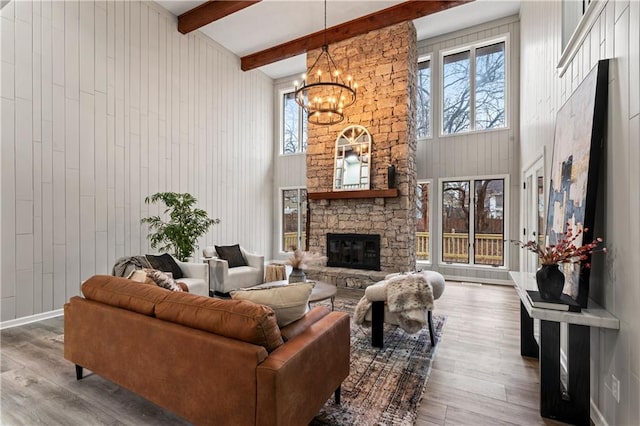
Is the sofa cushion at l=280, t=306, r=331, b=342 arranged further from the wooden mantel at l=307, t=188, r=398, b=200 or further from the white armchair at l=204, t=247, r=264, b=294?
the wooden mantel at l=307, t=188, r=398, b=200

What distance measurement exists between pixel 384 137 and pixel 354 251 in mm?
2298

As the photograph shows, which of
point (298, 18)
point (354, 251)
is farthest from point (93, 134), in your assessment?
point (354, 251)

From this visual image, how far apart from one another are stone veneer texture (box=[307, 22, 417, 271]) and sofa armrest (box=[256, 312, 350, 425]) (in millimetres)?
3922

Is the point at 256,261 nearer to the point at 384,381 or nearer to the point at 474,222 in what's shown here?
the point at 384,381

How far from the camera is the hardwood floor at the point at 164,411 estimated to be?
6.61 ft

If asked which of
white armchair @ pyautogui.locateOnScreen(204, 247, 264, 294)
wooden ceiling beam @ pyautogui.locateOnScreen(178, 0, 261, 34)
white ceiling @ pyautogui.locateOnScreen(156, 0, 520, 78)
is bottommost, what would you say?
white armchair @ pyautogui.locateOnScreen(204, 247, 264, 294)

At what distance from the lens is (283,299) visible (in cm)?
180

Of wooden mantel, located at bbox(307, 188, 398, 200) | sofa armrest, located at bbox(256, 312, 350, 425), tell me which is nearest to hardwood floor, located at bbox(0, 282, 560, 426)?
sofa armrest, located at bbox(256, 312, 350, 425)

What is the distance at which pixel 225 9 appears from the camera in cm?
522

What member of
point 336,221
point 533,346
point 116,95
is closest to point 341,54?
point 336,221

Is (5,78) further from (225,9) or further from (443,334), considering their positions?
(443,334)

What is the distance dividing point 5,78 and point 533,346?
21.0 ft

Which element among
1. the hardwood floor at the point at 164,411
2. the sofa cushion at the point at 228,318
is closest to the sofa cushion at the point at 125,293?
the sofa cushion at the point at 228,318

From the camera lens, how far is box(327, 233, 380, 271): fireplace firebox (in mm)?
5961
